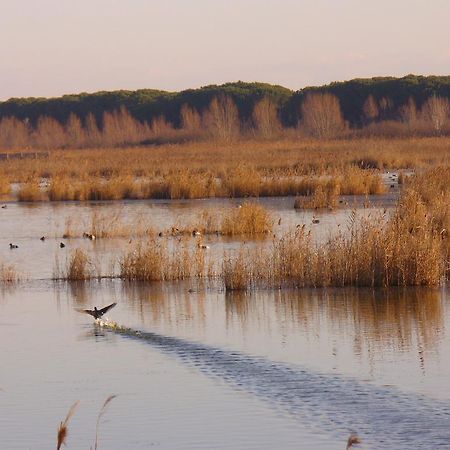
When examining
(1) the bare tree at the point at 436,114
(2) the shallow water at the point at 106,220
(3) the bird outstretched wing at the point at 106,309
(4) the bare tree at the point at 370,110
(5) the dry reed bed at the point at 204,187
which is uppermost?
(4) the bare tree at the point at 370,110

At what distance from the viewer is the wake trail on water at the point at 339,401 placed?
8.17m

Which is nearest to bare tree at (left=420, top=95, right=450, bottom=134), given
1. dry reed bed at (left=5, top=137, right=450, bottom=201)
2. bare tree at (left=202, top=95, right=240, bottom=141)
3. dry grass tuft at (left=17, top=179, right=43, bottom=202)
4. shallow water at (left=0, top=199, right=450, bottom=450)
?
bare tree at (left=202, top=95, right=240, bottom=141)

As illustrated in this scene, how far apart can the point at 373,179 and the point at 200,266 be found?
1569 centimetres

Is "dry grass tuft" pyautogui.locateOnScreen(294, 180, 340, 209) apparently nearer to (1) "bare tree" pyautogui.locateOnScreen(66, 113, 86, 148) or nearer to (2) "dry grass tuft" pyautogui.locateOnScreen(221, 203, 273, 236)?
(2) "dry grass tuft" pyautogui.locateOnScreen(221, 203, 273, 236)

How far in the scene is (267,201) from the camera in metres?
30.8

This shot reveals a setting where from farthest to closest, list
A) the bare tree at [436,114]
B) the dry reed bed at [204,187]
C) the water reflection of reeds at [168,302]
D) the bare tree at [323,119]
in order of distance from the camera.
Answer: the bare tree at [323,119], the bare tree at [436,114], the dry reed bed at [204,187], the water reflection of reeds at [168,302]

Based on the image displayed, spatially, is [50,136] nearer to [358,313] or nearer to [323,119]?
[323,119]

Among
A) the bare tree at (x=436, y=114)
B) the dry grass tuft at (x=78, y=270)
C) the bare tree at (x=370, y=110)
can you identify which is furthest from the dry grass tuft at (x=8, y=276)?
the bare tree at (x=370, y=110)

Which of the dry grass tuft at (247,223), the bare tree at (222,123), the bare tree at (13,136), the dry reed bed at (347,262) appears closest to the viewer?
the dry reed bed at (347,262)

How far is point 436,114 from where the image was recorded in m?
73.4

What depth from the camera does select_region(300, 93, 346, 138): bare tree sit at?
74.1 metres

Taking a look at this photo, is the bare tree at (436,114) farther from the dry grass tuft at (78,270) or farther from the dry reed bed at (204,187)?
the dry grass tuft at (78,270)

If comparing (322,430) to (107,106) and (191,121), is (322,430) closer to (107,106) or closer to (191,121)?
(191,121)

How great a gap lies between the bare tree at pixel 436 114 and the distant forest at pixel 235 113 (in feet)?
0.27
